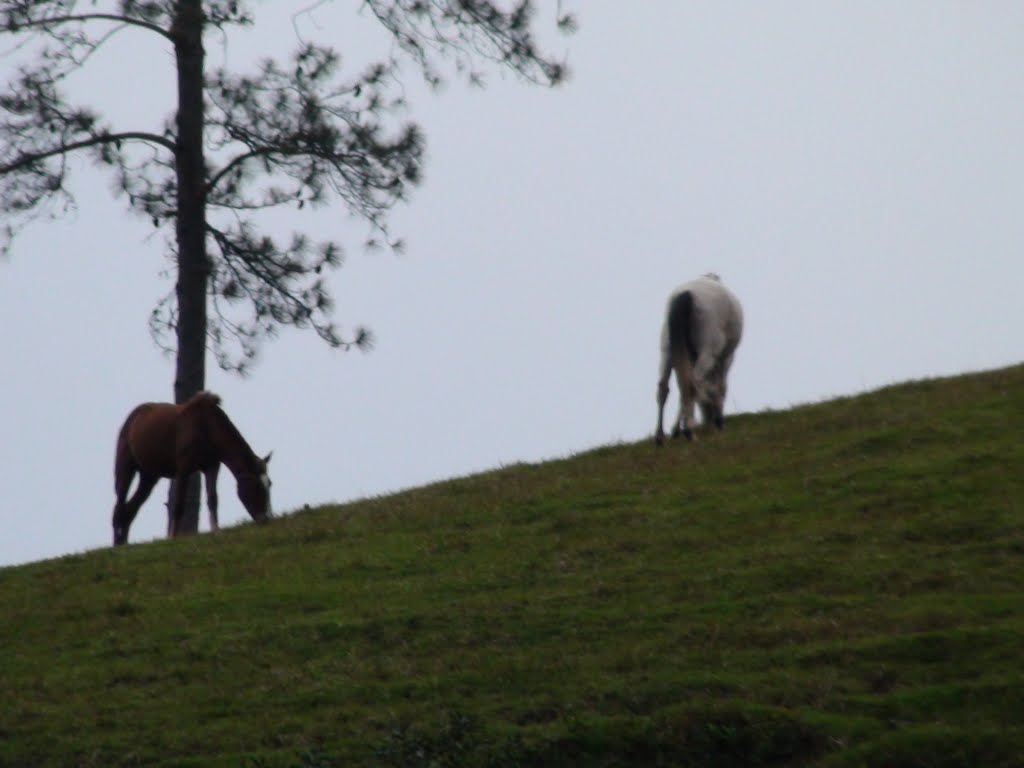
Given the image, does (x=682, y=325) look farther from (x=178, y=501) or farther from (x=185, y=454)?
(x=178, y=501)

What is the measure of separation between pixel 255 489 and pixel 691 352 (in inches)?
176

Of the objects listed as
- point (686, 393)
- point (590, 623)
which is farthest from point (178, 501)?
point (590, 623)

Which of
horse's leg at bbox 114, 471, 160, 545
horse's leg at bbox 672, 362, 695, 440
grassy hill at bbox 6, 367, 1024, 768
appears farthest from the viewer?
horse's leg at bbox 114, 471, 160, 545

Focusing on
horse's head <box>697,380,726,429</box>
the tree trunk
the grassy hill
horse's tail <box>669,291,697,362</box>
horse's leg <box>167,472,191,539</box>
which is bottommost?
the grassy hill

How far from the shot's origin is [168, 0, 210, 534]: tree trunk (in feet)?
67.0

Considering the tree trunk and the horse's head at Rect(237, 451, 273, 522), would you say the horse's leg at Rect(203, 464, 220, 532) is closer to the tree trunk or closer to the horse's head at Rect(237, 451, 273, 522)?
the horse's head at Rect(237, 451, 273, 522)

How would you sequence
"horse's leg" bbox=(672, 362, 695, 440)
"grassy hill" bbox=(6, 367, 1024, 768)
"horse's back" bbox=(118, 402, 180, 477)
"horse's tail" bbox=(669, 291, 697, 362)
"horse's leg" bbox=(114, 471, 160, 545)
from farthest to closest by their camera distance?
"horse's leg" bbox=(114, 471, 160, 545), "horse's back" bbox=(118, 402, 180, 477), "horse's tail" bbox=(669, 291, 697, 362), "horse's leg" bbox=(672, 362, 695, 440), "grassy hill" bbox=(6, 367, 1024, 768)

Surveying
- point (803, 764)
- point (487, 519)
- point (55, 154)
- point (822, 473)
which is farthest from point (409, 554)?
point (55, 154)

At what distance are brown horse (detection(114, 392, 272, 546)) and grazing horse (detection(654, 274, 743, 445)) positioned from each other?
401 centimetres

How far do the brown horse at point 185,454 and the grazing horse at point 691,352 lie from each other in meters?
4.01

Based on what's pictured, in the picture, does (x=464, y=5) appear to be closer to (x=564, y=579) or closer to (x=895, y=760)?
(x=564, y=579)

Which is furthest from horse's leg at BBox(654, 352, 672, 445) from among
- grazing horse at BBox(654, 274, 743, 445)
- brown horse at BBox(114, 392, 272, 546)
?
brown horse at BBox(114, 392, 272, 546)

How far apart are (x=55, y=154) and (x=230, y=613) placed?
9.47 m

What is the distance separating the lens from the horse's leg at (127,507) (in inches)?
732
